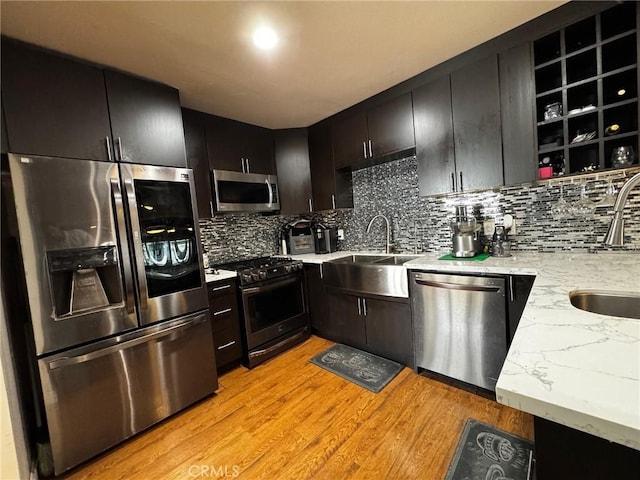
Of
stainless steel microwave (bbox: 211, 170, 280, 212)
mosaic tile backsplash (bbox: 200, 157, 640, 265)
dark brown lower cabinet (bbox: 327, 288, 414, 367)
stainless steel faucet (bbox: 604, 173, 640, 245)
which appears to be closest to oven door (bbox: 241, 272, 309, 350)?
dark brown lower cabinet (bbox: 327, 288, 414, 367)

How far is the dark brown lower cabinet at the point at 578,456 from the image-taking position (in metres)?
0.52

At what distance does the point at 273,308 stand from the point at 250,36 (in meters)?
2.14

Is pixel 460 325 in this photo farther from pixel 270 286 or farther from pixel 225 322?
pixel 225 322

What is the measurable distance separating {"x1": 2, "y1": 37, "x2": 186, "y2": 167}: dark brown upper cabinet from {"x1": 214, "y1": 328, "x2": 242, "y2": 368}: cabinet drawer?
142cm

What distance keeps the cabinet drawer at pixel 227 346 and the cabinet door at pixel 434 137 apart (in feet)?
6.70

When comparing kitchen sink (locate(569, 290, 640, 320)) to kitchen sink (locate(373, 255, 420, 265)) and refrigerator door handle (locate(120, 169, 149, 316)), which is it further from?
refrigerator door handle (locate(120, 169, 149, 316))

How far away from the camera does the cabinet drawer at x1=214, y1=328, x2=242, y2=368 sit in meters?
2.30

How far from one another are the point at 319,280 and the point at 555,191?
2056mm

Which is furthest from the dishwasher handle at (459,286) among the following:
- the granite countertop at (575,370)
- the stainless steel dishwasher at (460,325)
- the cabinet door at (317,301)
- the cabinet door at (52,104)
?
the cabinet door at (52,104)

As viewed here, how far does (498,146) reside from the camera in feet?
6.17

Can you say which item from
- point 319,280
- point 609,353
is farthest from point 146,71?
point 609,353

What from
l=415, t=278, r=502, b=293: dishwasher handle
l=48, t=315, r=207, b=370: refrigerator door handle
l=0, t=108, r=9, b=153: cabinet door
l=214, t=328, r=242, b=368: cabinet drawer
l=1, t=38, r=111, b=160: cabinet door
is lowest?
l=214, t=328, r=242, b=368: cabinet drawer

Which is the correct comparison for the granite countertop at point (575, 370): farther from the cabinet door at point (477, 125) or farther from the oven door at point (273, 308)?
the oven door at point (273, 308)

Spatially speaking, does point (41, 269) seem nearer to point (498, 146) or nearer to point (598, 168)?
point (498, 146)
